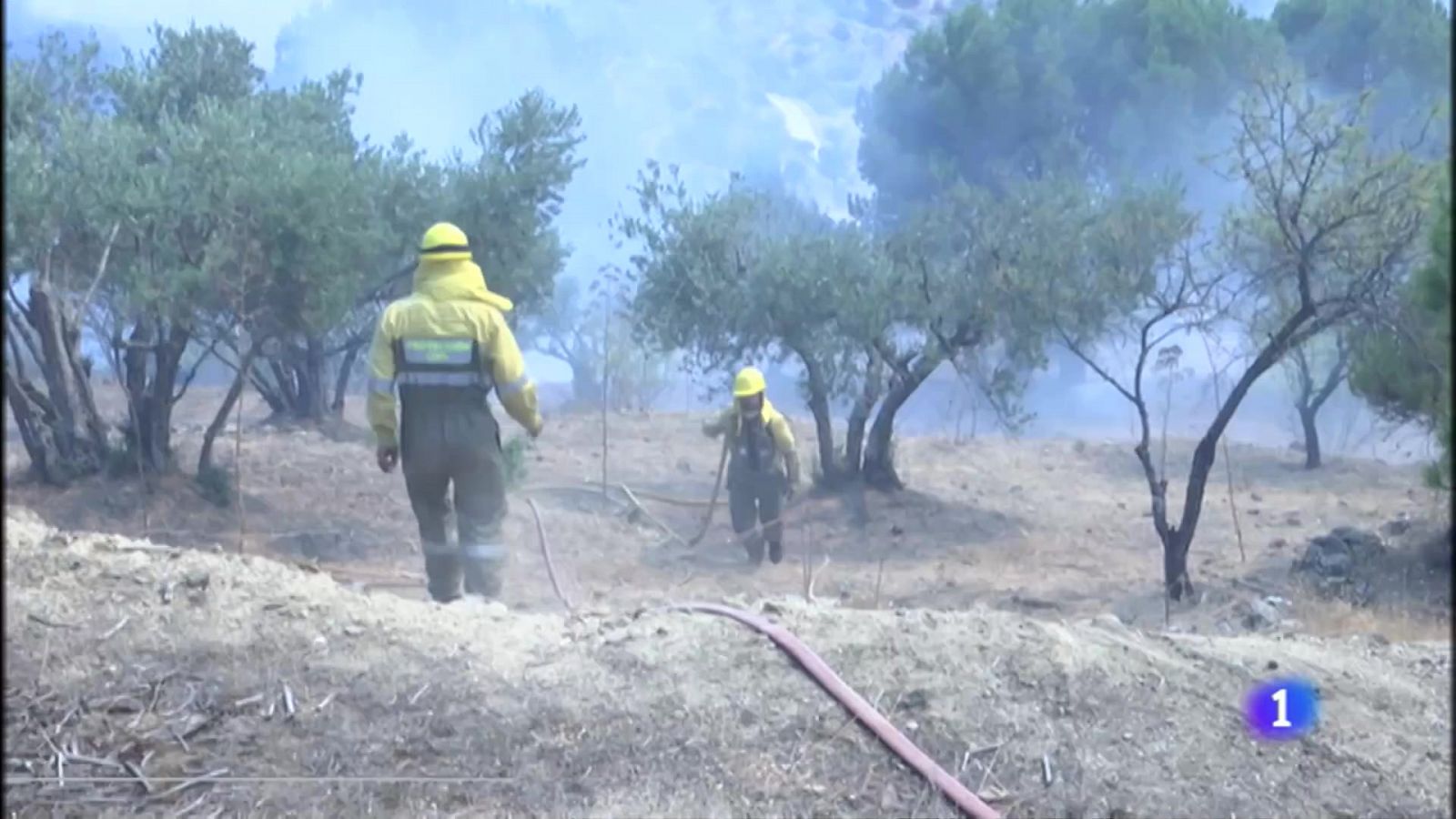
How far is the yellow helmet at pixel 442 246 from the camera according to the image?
779 centimetres

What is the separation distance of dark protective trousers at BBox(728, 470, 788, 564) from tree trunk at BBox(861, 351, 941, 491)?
12.1 feet

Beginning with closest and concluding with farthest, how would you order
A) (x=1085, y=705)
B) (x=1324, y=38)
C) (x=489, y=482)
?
(x=1085, y=705) → (x=489, y=482) → (x=1324, y=38)

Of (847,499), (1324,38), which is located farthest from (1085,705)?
(1324,38)

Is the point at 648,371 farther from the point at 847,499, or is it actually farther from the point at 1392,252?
the point at 1392,252

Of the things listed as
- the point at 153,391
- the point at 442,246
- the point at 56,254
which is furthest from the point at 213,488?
the point at 442,246

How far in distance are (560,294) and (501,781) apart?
21821 mm

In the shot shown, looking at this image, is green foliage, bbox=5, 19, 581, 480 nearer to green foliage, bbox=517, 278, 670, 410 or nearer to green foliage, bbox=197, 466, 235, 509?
green foliage, bbox=197, 466, 235, 509

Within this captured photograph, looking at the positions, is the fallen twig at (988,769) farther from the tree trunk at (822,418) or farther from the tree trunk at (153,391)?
the tree trunk at (822,418)

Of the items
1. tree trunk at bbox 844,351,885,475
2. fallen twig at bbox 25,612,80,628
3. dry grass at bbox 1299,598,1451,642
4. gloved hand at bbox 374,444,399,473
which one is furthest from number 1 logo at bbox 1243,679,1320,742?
tree trunk at bbox 844,351,885,475

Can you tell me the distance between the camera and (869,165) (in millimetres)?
32594

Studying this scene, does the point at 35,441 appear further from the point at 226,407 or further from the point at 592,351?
the point at 592,351

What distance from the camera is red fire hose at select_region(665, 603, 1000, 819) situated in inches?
215

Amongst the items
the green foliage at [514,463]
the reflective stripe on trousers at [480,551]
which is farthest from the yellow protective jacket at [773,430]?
the reflective stripe on trousers at [480,551]

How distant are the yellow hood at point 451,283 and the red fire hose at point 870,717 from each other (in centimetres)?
222
